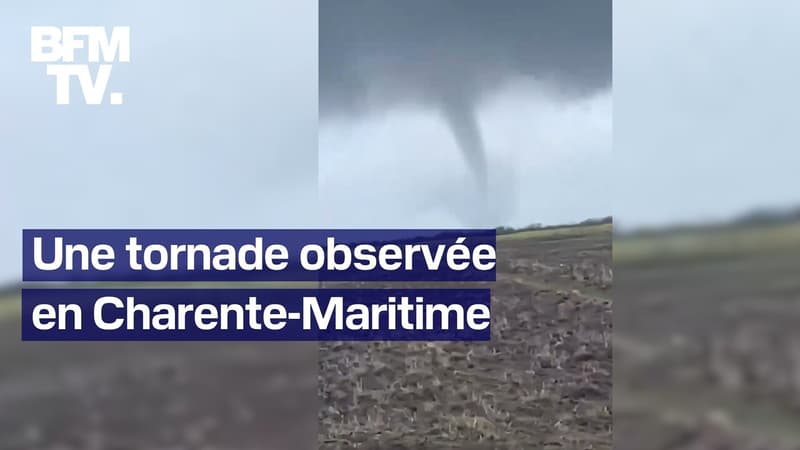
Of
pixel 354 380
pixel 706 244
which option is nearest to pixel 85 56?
pixel 354 380

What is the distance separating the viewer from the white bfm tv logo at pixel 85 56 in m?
2.20

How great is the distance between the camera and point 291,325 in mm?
2225

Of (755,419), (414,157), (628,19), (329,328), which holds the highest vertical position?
(628,19)

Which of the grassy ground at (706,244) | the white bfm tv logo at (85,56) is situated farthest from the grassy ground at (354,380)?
the white bfm tv logo at (85,56)

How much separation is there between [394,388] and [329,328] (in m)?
0.25

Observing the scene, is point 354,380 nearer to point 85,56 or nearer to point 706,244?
point 706,244

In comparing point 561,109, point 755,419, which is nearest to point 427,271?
point 561,109

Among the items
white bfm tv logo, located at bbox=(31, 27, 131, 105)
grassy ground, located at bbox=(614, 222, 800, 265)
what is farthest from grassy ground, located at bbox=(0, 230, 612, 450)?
white bfm tv logo, located at bbox=(31, 27, 131, 105)

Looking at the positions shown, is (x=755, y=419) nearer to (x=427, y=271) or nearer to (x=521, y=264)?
(x=521, y=264)

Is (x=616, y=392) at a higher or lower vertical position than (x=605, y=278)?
lower

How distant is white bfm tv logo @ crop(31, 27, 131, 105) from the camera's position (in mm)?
2201

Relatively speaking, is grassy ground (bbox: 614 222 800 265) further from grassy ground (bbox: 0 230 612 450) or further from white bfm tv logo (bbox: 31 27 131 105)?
white bfm tv logo (bbox: 31 27 131 105)

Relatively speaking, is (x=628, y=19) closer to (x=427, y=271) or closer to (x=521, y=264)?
(x=521, y=264)

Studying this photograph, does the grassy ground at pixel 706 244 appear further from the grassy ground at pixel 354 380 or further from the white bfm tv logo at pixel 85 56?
the white bfm tv logo at pixel 85 56
